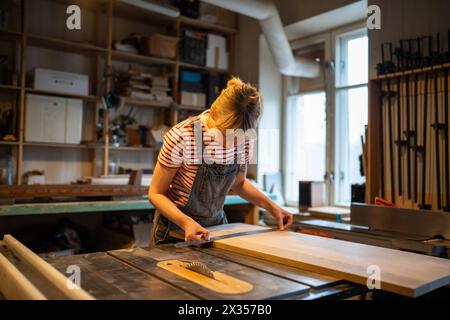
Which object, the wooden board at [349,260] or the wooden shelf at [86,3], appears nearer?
the wooden board at [349,260]

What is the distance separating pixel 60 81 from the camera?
3232mm

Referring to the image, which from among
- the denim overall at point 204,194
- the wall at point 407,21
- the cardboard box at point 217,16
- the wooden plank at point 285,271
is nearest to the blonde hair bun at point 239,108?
the denim overall at point 204,194

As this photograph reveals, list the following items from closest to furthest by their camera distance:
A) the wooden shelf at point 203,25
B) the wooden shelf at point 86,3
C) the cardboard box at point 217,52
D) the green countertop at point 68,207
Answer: the green countertop at point 68,207 < the wooden shelf at point 86,3 < the wooden shelf at point 203,25 < the cardboard box at point 217,52

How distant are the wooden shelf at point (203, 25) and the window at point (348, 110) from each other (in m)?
1.16

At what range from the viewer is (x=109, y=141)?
3.53 m

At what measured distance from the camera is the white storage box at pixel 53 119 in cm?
319

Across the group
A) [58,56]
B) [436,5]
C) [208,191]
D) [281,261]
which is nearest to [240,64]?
[58,56]

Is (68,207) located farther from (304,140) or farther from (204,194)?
(304,140)

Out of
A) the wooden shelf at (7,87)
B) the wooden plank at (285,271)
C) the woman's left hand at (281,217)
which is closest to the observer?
the wooden plank at (285,271)

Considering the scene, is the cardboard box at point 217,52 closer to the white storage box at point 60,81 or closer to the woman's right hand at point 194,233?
the white storage box at point 60,81

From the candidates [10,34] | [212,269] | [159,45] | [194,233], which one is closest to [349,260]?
[212,269]

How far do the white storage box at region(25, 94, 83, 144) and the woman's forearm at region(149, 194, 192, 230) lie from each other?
218 cm

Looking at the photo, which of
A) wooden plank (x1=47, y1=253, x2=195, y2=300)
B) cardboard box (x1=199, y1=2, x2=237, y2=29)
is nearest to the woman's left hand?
wooden plank (x1=47, y1=253, x2=195, y2=300)

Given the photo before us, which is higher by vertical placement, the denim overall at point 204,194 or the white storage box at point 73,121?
the white storage box at point 73,121
